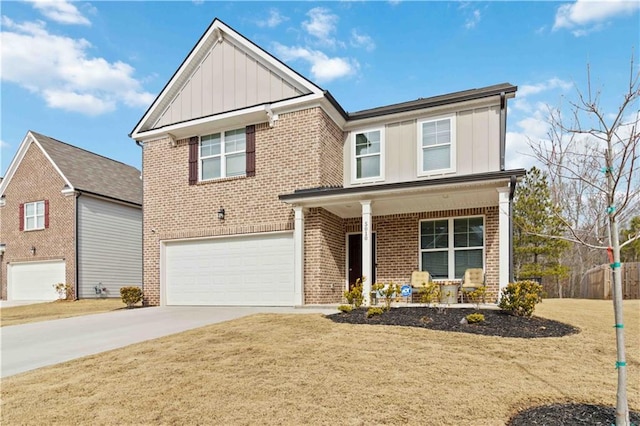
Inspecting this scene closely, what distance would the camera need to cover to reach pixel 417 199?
424 inches

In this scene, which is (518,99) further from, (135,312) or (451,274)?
(135,312)

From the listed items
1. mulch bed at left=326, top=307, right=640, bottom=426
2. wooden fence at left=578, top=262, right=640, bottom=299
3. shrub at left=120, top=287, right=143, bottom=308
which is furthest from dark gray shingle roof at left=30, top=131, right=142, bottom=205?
wooden fence at left=578, top=262, right=640, bottom=299

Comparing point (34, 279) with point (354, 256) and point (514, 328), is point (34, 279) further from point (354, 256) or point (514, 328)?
point (514, 328)

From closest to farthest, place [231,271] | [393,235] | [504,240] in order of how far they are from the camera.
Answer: [504,240]
[393,235]
[231,271]

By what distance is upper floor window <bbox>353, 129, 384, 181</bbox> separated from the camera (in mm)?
13180

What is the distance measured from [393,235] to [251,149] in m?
5.24

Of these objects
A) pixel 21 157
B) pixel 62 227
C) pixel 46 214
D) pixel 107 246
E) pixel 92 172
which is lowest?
pixel 107 246

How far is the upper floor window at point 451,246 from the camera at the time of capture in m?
11.8

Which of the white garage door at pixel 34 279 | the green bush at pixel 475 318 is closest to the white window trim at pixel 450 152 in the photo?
the green bush at pixel 475 318

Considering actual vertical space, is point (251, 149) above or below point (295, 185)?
above

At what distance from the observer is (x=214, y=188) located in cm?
1369

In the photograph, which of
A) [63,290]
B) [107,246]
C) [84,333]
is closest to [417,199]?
[84,333]

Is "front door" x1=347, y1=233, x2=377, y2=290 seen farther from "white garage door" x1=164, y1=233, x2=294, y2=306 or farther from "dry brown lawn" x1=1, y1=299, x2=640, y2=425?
"dry brown lawn" x1=1, y1=299, x2=640, y2=425

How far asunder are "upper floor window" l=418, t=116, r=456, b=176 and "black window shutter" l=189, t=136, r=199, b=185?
7.39 meters
